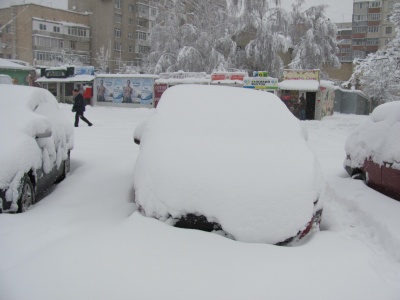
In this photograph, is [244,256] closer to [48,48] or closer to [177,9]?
[177,9]

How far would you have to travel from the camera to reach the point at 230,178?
13.5 ft

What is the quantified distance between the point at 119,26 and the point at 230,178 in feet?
203

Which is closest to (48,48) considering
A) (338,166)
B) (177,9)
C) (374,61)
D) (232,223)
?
(177,9)

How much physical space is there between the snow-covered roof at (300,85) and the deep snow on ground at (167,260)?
2174cm

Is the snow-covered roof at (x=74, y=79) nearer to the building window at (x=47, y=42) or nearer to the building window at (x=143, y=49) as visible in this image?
the building window at (x=47, y=42)

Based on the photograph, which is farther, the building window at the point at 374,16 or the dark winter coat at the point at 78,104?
the building window at the point at 374,16

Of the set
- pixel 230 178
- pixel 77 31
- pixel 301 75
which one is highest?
pixel 77 31

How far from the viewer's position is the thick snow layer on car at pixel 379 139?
5.97m

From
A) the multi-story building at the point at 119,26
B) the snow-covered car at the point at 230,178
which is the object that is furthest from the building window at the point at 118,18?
the snow-covered car at the point at 230,178

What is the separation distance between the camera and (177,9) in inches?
1512

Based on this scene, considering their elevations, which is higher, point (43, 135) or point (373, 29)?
point (373, 29)

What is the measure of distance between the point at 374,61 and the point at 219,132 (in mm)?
17519

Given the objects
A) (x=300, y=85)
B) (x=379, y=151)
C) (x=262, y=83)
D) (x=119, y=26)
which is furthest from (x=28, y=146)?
(x=119, y=26)

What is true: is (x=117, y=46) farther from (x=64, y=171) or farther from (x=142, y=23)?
(x=64, y=171)
